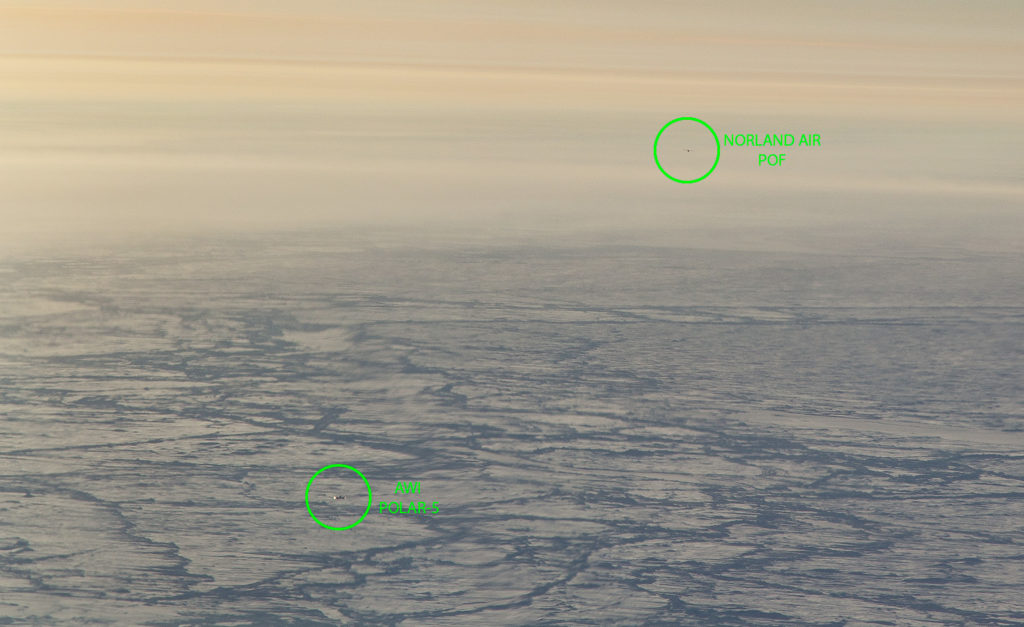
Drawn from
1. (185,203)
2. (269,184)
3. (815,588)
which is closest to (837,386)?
(815,588)

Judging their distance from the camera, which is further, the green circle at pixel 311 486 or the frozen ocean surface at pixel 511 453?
the green circle at pixel 311 486

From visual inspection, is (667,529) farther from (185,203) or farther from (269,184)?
(269,184)

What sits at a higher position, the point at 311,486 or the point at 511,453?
the point at 511,453

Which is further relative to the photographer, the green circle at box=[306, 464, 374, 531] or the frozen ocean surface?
the green circle at box=[306, 464, 374, 531]

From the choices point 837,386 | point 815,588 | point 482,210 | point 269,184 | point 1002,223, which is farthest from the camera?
point 269,184

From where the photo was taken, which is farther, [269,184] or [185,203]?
[269,184]

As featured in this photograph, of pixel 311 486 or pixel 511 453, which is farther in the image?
pixel 511 453

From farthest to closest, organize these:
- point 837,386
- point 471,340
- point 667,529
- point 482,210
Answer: point 482,210
point 471,340
point 837,386
point 667,529

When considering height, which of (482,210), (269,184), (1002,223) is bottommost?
(1002,223)
